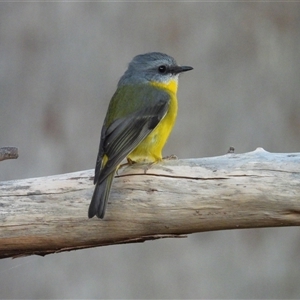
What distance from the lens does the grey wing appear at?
3.87 meters

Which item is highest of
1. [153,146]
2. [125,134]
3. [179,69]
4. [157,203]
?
[179,69]

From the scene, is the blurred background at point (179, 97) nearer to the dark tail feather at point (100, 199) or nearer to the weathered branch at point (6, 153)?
the weathered branch at point (6, 153)

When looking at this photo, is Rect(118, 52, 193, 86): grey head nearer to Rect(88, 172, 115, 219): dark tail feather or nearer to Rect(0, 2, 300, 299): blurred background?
Rect(88, 172, 115, 219): dark tail feather

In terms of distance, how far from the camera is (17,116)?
6352mm

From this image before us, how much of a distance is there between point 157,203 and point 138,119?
0.71 m

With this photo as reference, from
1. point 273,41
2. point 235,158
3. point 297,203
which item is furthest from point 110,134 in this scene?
point 273,41

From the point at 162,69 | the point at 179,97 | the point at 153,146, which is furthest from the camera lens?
the point at 179,97

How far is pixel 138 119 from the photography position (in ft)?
13.8

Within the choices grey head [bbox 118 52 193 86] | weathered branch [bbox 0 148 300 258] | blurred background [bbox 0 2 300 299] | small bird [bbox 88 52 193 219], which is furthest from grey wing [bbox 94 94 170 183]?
blurred background [bbox 0 2 300 299]

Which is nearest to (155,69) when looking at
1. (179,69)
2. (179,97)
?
(179,69)

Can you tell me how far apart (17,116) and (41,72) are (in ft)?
1.58

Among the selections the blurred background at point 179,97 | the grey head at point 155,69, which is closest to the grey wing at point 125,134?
the grey head at point 155,69

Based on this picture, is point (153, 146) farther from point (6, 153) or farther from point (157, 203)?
point (6, 153)

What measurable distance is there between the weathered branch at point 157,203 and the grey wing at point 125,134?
14 centimetres
